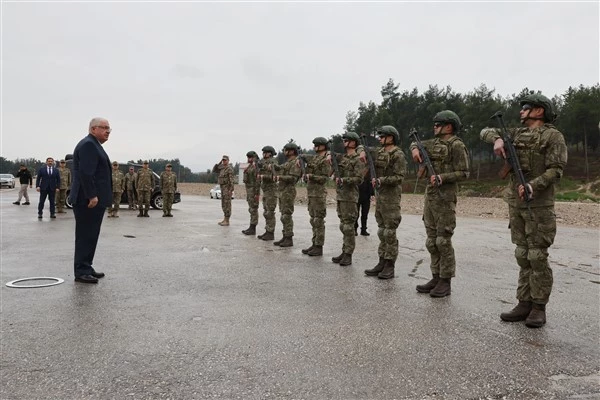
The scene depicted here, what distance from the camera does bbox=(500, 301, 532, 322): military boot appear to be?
4.07 metres

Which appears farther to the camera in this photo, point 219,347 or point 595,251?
point 595,251

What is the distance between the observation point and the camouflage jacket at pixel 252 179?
10.6 metres

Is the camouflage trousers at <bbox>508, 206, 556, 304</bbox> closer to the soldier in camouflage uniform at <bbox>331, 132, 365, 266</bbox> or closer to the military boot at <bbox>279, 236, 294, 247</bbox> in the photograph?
the soldier in camouflage uniform at <bbox>331, 132, 365, 266</bbox>

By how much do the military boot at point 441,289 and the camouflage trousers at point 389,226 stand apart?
3.06 feet

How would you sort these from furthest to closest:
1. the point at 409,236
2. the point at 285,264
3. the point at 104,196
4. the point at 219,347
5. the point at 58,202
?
the point at 58,202 → the point at 409,236 → the point at 285,264 → the point at 104,196 → the point at 219,347

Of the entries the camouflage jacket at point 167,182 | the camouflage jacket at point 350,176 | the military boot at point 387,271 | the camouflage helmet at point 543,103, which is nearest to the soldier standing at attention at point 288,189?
the camouflage jacket at point 350,176

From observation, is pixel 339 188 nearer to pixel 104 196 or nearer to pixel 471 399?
pixel 104 196

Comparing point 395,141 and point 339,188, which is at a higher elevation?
point 395,141

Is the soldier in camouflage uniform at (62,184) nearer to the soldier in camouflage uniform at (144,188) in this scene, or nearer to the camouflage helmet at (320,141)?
the soldier in camouflage uniform at (144,188)

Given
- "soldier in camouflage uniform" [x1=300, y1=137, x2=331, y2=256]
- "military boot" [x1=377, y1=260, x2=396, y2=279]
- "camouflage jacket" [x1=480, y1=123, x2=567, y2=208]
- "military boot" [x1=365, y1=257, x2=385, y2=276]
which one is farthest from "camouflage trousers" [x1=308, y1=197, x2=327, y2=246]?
"camouflage jacket" [x1=480, y1=123, x2=567, y2=208]

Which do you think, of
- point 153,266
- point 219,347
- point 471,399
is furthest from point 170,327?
point 153,266

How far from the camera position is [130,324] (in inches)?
150

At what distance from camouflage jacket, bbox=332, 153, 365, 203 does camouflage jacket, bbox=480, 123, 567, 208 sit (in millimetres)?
2705

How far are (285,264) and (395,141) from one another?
250 cm
